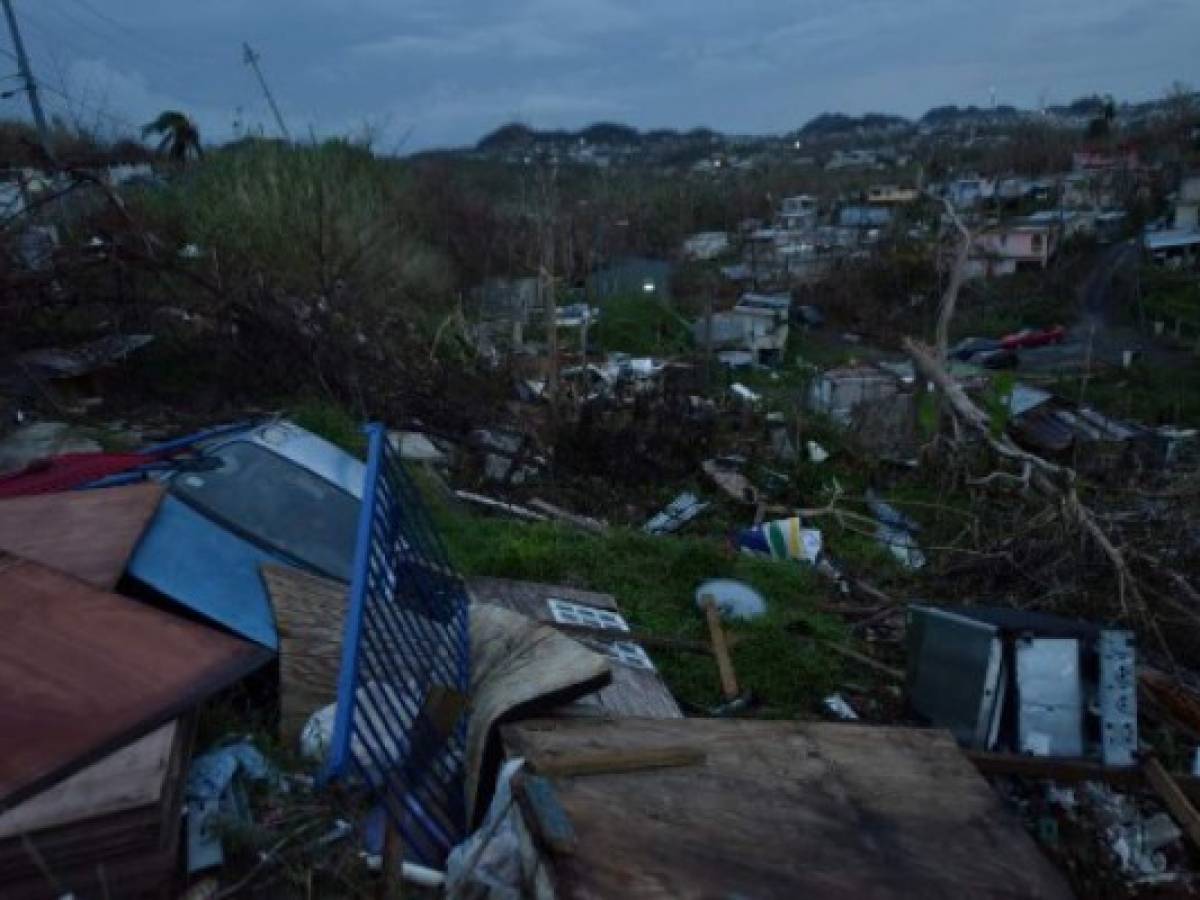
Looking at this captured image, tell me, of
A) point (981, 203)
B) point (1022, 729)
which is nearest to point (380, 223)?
point (1022, 729)

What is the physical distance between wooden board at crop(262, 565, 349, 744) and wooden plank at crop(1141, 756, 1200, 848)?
2.63m

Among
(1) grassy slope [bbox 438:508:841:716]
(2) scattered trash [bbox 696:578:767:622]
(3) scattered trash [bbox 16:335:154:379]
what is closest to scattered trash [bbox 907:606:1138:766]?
(1) grassy slope [bbox 438:508:841:716]

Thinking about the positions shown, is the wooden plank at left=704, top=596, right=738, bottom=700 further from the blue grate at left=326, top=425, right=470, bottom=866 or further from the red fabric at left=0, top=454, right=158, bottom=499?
the red fabric at left=0, top=454, right=158, bottom=499

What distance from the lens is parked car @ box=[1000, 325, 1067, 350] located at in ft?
114

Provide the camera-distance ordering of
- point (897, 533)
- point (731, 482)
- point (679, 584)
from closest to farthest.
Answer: point (679, 584)
point (897, 533)
point (731, 482)

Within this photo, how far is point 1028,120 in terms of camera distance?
69750 mm

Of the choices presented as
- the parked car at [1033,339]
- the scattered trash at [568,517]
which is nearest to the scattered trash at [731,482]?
the scattered trash at [568,517]

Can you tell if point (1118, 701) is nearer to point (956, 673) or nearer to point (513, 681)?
point (956, 673)

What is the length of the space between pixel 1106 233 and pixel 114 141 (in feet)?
149

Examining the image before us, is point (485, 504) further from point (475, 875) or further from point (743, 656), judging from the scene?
point (475, 875)

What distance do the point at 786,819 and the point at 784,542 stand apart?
461cm

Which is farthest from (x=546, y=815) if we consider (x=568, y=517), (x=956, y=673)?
(x=568, y=517)

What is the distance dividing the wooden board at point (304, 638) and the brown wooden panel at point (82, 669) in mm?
187

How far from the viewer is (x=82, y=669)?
8.06ft
